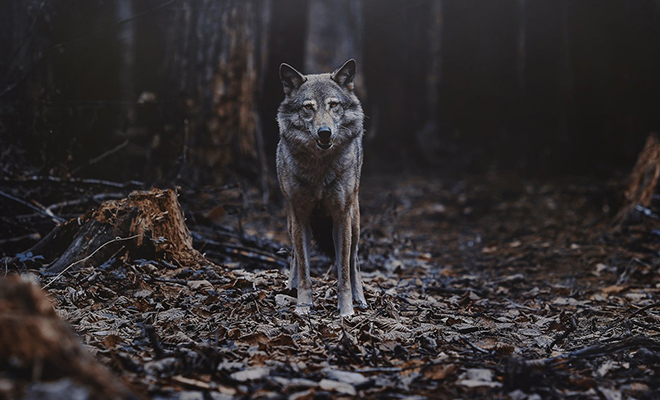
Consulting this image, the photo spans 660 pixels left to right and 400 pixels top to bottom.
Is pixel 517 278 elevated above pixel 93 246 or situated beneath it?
situated beneath

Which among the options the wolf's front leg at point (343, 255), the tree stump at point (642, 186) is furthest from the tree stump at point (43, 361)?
the tree stump at point (642, 186)

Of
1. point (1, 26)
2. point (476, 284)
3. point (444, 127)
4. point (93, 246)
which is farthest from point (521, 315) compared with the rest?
point (444, 127)

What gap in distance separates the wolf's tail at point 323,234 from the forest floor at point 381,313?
37 centimetres

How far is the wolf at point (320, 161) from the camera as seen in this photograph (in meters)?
4.45

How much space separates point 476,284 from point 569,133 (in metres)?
8.92

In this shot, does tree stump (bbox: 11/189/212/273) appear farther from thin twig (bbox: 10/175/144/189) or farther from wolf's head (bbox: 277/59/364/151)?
wolf's head (bbox: 277/59/364/151)

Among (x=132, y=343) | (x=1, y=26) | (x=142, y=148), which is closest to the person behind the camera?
(x=132, y=343)

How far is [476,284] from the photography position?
19.8 feet

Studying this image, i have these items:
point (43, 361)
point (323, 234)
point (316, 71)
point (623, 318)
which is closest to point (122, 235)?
point (323, 234)

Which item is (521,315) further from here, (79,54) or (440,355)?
(79,54)

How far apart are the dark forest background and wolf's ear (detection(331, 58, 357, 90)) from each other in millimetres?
2424

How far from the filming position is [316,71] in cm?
1447

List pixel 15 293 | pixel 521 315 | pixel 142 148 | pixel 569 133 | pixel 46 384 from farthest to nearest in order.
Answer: pixel 569 133 → pixel 142 148 → pixel 521 315 → pixel 15 293 → pixel 46 384

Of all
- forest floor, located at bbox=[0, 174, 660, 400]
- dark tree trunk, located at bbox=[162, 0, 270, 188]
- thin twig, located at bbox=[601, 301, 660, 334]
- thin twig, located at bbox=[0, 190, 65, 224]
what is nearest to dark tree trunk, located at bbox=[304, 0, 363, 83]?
dark tree trunk, located at bbox=[162, 0, 270, 188]
